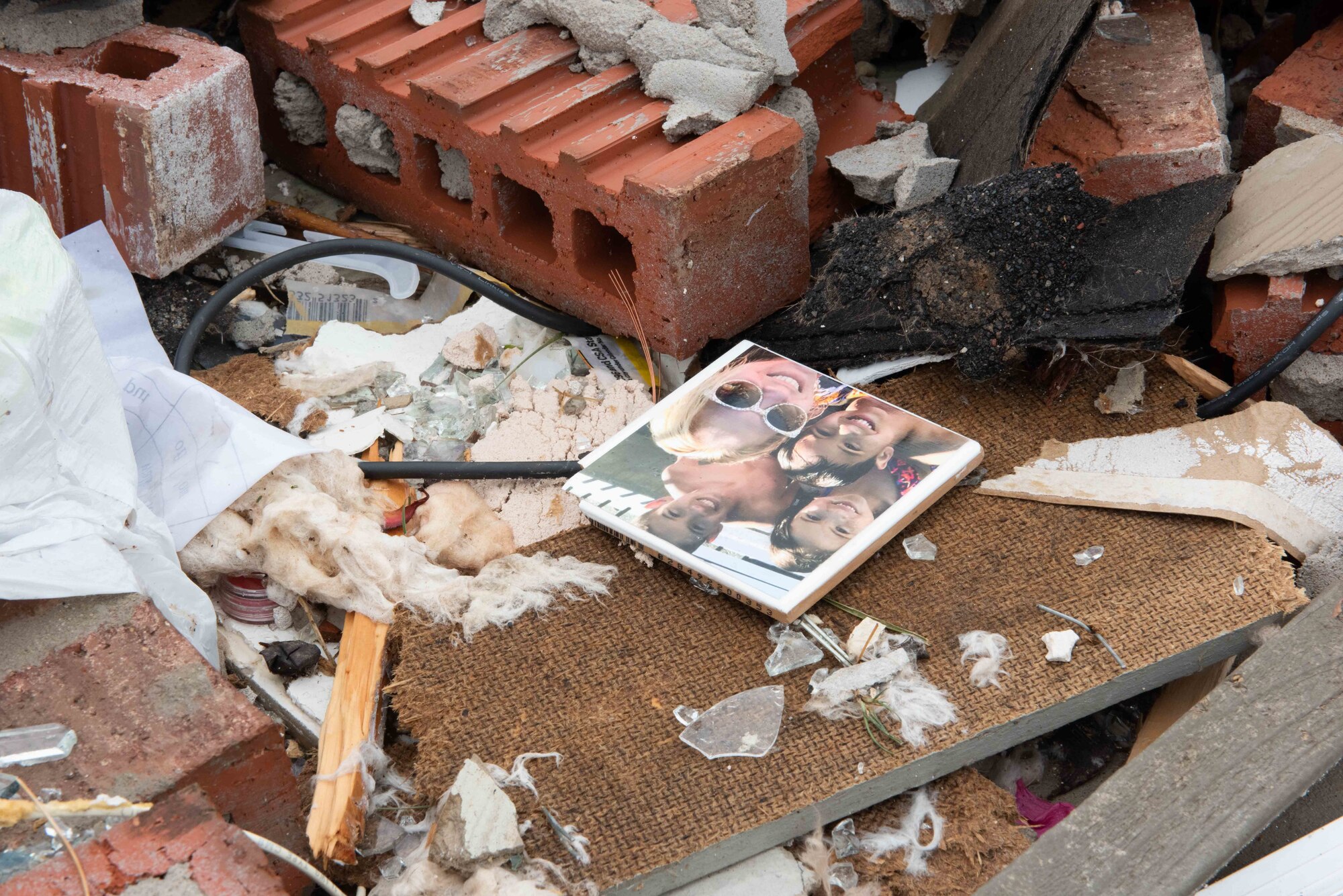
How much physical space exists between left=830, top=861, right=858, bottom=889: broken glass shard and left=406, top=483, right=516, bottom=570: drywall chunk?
2.98 ft

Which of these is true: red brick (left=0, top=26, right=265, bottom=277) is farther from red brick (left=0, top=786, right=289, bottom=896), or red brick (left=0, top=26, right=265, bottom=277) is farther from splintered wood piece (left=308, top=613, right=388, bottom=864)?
red brick (left=0, top=786, right=289, bottom=896)

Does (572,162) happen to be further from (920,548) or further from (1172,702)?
(1172,702)

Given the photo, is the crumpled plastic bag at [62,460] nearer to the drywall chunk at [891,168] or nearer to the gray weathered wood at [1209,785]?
the gray weathered wood at [1209,785]

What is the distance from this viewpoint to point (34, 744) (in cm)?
173

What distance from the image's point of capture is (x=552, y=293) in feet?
9.43

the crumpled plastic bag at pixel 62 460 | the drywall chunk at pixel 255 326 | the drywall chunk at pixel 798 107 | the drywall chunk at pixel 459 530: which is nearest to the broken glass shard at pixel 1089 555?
the drywall chunk at pixel 798 107

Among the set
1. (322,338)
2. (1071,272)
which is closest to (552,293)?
(322,338)

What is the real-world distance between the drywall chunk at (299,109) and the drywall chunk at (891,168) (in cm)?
137

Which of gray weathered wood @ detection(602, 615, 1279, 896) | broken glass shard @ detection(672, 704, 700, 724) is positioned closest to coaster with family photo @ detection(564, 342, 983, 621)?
broken glass shard @ detection(672, 704, 700, 724)

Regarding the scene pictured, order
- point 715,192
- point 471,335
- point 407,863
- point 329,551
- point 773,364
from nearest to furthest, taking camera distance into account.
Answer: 1. point 407,863
2. point 329,551
3. point 715,192
4. point 773,364
5. point 471,335

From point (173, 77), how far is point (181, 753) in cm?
161

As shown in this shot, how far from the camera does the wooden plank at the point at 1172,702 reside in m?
2.26

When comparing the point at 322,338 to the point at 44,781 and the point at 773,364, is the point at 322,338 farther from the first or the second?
the point at 44,781

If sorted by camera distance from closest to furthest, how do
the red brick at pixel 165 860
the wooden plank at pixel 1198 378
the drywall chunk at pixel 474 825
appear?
the red brick at pixel 165 860
the drywall chunk at pixel 474 825
the wooden plank at pixel 1198 378
